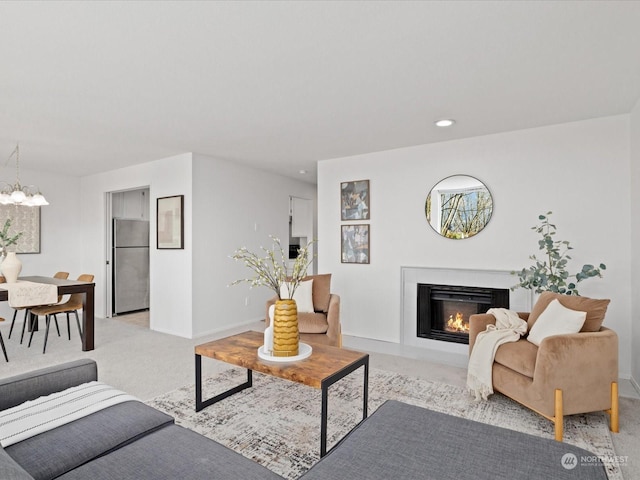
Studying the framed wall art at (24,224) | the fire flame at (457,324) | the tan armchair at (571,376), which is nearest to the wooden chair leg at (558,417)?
the tan armchair at (571,376)

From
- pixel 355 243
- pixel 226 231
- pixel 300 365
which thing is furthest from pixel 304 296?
pixel 226 231

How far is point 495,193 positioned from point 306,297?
Answer: 89.5 inches

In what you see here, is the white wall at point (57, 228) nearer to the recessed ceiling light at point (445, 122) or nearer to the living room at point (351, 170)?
the living room at point (351, 170)

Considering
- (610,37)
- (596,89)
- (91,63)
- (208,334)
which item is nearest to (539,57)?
(610,37)

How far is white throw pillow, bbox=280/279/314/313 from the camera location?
12.9 ft

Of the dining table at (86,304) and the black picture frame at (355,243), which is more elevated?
the black picture frame at (355,243)

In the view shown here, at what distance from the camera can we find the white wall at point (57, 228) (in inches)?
237

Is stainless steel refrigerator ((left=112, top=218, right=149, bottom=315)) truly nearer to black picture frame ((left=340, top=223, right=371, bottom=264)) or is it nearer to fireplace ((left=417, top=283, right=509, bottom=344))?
black picture frame ((left=340, top=223, right=371, bottom=264))

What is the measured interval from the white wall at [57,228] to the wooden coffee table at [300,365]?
16.3 feet

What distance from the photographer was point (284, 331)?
8.20ft

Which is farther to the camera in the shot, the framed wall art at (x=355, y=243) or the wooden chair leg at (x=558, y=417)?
the framed wall art at (x=355, y=243)

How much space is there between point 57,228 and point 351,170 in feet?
16.5

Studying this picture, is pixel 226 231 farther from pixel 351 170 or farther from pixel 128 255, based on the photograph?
pixel 128 255

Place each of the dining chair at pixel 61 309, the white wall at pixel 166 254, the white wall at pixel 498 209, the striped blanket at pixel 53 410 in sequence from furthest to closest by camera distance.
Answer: the white wall at pixel 166 254
the dining chair at pixel 61 309
the white wall at pixel 498 209
the striped blanket at pixel 53 410
